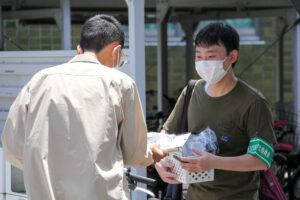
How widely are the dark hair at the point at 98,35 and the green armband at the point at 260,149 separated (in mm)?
786

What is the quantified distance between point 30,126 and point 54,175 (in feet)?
0.75

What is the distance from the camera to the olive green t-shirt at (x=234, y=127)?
8.18 ft

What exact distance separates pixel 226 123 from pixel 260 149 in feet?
0.69

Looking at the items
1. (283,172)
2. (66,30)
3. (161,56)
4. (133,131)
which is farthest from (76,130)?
(161,56)

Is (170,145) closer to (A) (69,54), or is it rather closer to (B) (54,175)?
(B) (54,175)

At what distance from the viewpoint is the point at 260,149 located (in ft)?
8.09

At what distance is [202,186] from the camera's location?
2648 mm

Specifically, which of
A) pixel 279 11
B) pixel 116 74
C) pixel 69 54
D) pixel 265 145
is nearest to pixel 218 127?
pixel 265 145

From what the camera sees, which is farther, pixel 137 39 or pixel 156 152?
pixel 137 39

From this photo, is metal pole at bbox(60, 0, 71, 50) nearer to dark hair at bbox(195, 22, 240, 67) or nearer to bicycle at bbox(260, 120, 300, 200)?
bicycle at bbox(260, 120, 300, 200)

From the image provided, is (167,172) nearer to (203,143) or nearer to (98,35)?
(203,143)

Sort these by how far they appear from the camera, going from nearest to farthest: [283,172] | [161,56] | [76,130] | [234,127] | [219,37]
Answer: [76,130] → [234,127] → [219,37] → [283,172] → [161,56]

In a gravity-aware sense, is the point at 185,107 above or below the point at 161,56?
below

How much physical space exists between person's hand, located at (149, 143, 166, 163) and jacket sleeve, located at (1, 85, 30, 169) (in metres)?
0.67
